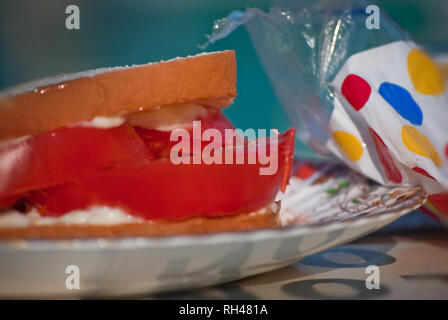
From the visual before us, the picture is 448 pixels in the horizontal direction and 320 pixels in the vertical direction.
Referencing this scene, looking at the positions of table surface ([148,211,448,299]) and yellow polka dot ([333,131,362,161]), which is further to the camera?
yellow polka dot ([333,131,362,161])

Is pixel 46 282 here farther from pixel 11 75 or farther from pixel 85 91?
pixel 11 75

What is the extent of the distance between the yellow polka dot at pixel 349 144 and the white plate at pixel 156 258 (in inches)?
12.7

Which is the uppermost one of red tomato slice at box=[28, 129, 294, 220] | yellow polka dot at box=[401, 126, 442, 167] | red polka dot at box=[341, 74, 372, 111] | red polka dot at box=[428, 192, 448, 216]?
red polka dot at box=[341, 74, 372, 111]

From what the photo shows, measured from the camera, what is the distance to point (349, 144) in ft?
3.36

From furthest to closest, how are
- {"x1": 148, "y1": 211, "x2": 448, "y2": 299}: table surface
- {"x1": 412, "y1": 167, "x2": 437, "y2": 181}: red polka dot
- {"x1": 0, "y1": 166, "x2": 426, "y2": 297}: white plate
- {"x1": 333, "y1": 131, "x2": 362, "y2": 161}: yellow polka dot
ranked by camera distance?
{"x1": 333, "y1": 131, "x2": 362, "y2": 161}: yellow polka dot → {"x1": 412, "y1": 167, "x2": 437, "y2": 181}: red polka dot → {"x1": 148, "y1": 211, "x2": 448, "y2": 299}: table surface → {"x1": 0, "y1": 166, "x2": 426, "y2": 297}: white plate

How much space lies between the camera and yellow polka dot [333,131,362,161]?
1018mm

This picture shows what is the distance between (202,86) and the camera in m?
0.74

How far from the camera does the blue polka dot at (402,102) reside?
0.91 meters

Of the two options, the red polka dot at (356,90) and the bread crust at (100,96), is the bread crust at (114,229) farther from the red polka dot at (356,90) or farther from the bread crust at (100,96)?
the red polka dot at (356,90)

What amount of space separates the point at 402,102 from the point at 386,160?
0.35ft

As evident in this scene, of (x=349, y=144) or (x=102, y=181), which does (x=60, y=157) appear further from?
(x=349, y=144)

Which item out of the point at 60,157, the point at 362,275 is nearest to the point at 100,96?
the point at 60,157

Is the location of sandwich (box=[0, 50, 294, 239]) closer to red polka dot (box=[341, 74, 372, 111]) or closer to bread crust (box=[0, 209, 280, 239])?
bread crust (box=[0, 209, 280, 239])

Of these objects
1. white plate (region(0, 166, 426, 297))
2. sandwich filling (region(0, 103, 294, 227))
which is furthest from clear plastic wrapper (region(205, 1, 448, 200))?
sandwich filling (region(0, 103, 294, 227))
